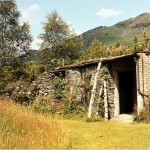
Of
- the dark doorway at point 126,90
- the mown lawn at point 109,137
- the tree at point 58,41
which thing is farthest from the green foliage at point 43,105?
the tree at point 58,41

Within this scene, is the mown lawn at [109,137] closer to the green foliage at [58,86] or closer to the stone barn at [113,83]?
the stone barn at [113,83]

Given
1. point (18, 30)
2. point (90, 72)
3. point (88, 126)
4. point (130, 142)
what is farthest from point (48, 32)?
point (130, 142)

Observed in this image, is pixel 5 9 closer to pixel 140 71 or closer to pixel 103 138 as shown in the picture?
pixel 140 71

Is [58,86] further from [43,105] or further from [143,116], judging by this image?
[143,116]

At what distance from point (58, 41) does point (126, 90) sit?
3078 cm

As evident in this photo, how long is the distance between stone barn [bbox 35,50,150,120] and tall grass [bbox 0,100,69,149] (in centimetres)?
705

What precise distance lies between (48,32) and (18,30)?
63.5 feet

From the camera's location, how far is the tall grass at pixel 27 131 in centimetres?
1028

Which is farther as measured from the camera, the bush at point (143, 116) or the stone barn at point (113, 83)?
the stone barn at point (113, 83)

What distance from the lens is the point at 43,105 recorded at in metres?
22.2

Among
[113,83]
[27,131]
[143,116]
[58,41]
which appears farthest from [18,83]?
[58,41]

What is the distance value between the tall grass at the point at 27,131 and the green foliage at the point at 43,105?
7995 millimetres

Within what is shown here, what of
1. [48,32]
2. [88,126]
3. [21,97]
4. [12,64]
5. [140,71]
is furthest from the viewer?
[48,32]

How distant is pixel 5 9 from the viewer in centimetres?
3241
